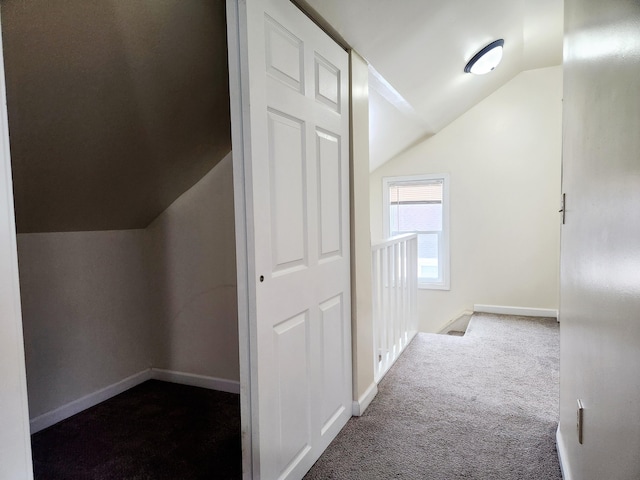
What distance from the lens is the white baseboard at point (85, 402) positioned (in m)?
2.09

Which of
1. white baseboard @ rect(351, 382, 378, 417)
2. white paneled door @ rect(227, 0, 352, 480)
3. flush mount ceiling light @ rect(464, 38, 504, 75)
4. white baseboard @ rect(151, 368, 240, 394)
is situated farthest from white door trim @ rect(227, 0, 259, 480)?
flush mount ceiling light @ rect(464, 38, 504, 75)

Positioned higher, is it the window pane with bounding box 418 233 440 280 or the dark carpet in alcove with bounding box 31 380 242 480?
the window pane with bounding box 418 233 440 280

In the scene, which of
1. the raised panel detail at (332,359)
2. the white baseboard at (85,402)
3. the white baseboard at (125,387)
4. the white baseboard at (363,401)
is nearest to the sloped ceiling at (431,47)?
the raised panel detail at (332,359)

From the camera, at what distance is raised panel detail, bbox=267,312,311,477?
1.52 metres

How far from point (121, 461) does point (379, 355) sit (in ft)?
5.55

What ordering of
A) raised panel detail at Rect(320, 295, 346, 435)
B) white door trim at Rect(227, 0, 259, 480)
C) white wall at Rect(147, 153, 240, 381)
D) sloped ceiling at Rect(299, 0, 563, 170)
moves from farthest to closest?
white wall at Rect(147, 153, 240, 381), sloped ceiling at Rect(299, 0, 563, 170), raised panel detail at Rect(320, 295, 346, 435), white door trim at Rect(227, 0, 259, 480)

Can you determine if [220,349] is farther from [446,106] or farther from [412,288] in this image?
[446,106]

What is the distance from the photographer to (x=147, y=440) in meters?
2.02

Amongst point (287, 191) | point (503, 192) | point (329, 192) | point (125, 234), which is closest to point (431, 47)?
point (329, 192)

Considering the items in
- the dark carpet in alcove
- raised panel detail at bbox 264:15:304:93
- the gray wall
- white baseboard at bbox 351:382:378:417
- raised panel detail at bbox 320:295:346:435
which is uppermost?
raised panel detail at bbox 264:15:304:93

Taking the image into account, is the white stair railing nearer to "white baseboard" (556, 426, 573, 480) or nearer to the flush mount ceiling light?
"white baseboard" (556, 426, 573, 480)

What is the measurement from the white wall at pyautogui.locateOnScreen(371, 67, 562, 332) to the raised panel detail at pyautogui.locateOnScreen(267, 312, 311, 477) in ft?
10.8

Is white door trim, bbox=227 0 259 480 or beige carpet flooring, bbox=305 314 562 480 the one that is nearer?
white door trim, bbox=227 0 259 480

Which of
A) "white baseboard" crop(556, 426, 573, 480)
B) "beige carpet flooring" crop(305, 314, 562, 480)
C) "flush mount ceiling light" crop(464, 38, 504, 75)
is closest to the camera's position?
"white baseboard" crop(556, 426, 573, 480)
